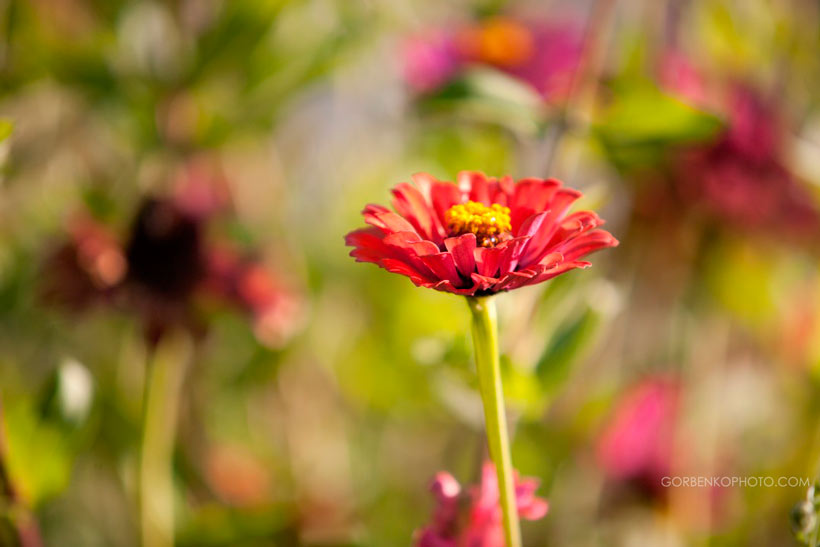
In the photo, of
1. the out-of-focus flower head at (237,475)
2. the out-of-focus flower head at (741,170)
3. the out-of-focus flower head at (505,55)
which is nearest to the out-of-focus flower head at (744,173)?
the out-of-focus flower head at (741,170)

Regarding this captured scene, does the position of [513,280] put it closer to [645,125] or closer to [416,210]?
[416,210]

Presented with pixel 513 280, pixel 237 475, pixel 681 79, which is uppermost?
pixel 681 79

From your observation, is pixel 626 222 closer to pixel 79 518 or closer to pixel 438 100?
pixel 438 100

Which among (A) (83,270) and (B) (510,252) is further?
(A) (83,270)

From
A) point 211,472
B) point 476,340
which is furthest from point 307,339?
point 476,340

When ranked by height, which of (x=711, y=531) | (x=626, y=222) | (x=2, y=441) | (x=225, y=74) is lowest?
(x=711, y=531)

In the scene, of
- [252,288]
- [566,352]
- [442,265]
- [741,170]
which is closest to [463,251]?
[442,265]
